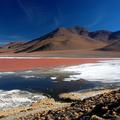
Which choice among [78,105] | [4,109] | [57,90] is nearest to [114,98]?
[78,105]

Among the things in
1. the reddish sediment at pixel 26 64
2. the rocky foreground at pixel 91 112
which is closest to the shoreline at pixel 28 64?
the reddish sediment at pixel 26 64

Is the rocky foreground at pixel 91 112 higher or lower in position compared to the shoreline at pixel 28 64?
lower

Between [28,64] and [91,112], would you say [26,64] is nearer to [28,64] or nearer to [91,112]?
[28,64]

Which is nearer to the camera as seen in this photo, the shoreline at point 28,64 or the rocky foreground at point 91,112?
the rocky foreground at point 91,112

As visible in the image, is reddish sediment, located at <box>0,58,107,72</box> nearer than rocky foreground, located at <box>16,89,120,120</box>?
No

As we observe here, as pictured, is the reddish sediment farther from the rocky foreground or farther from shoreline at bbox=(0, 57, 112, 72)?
the rocky foreground

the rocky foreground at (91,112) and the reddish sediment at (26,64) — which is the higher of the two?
the reddish sediment at (26,64)

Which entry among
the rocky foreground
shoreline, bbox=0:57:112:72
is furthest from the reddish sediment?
the rocky foreground

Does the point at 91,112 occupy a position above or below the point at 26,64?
below

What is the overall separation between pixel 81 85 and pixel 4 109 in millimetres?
11126

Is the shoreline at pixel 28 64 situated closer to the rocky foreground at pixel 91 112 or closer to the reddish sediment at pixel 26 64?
the reddish sediment at pixel 26 64

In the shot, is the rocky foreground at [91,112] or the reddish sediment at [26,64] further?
the reddish sediment at [26,64]

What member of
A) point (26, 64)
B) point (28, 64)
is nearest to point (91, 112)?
point (28, 64)

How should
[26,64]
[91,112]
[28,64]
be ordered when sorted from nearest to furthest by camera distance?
1. [91,112]
2. [28,64]
3. [26,64]
